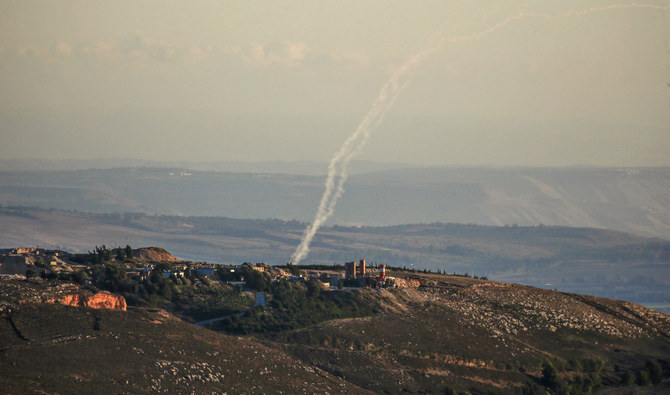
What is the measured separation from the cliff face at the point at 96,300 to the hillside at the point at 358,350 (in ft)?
6.28

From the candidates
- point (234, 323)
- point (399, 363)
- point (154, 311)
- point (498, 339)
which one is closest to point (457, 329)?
point (498, 339)

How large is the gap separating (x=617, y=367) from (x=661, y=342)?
77.4 ft

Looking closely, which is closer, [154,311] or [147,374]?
[147,374]

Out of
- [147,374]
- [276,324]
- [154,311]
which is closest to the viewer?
[147,374]

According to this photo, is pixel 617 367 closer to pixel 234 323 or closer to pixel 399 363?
pixel 399 363

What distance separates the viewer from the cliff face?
5300 inches

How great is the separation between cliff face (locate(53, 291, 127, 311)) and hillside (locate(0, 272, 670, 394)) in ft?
6.28

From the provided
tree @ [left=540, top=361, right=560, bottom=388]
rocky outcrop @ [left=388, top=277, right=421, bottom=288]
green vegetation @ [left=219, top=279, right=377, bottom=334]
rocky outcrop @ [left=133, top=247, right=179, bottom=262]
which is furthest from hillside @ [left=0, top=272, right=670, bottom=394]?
rocky outcrop @ [left=133, top=247, right=179, bottom=262]

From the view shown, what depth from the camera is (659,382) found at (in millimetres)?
171875

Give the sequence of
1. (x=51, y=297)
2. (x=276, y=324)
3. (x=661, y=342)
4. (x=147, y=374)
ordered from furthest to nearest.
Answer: (x=661, y=342), (x=276, y=324), (x=51, y=297), (x=147, y=374)

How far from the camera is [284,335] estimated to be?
150 meters

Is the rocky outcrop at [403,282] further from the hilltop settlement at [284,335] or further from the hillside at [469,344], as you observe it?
the hillside at [469,344]

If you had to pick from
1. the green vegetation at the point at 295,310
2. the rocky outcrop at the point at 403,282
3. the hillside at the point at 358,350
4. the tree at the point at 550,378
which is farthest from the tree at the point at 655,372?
the green vegetation at the point at 295,310

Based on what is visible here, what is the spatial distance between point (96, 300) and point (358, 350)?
3399 centimetres
